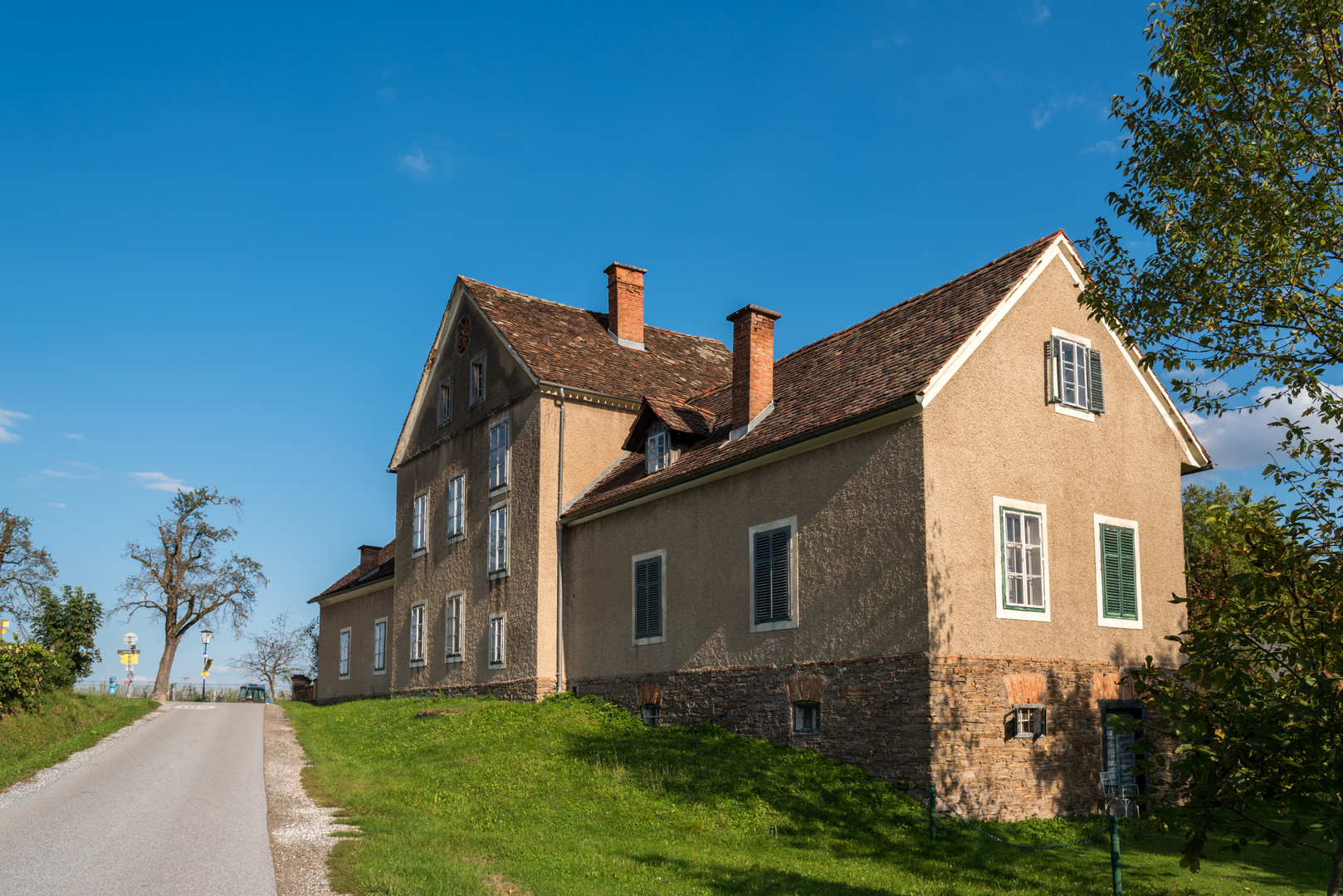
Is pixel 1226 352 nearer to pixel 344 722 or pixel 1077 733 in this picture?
pixel 1077 733

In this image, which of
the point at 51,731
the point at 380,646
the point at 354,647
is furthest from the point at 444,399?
the point at 51,731

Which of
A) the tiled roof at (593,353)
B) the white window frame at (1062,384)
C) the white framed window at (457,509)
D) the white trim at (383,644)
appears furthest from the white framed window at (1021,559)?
the white trim at (383,644)

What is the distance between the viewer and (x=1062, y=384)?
16859 millimetres

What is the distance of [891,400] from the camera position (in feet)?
49.1

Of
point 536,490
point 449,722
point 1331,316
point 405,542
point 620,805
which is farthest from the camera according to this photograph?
point 405,542

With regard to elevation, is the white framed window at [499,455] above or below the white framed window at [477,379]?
below

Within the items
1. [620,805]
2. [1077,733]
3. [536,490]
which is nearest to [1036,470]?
[1077,733]

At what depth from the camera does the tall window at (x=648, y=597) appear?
20094 mm

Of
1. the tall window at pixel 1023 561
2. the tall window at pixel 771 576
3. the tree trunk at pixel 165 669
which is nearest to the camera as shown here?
the tall window at pixel 1023 561

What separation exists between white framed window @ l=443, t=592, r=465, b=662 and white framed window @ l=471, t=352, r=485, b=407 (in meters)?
5.17

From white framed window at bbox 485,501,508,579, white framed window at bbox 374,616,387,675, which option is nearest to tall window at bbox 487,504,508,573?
white framed window at bbox 485,501,508,579

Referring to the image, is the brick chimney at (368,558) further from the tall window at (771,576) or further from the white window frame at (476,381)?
the tall window at (771,576)

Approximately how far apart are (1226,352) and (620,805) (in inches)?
374

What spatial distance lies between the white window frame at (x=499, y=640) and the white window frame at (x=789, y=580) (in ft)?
28.2
